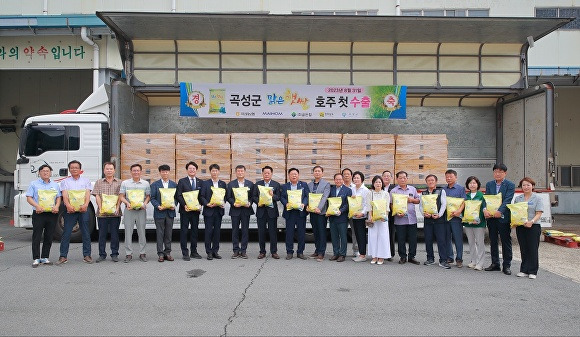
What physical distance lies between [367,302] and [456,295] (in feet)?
3.99

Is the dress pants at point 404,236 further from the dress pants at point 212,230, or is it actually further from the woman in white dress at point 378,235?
the dress pants at point 212,230

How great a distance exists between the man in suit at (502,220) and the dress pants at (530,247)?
0.83 ft

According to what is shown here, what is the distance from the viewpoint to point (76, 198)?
27.7 feet

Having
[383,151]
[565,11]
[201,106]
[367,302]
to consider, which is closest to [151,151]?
[201,106]

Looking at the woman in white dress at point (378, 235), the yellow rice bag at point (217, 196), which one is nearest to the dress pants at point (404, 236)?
the woman in white dress at point (378, 235)

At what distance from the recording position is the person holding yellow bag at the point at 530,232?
753 centimetres

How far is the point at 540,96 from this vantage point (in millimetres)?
10734

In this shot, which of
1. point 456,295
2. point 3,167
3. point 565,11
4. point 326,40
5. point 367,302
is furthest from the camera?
point 3,167

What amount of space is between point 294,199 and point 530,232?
12.1 ft

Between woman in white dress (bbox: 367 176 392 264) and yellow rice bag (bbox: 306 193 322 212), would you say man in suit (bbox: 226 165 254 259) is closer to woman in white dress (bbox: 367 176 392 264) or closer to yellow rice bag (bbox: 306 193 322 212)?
yellow rice bag (bbox: 306 193 322 212)

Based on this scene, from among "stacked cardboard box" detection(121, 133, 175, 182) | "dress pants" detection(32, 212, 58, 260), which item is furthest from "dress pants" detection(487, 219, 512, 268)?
"dress pants" detection(32, 212, 58, 260)

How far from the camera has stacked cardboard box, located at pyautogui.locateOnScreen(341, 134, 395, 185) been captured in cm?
1102

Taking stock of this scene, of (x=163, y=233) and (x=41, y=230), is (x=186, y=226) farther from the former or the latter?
(x=41, y=230)

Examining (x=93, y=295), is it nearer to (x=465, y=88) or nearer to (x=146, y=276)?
(x=146, y=276)
